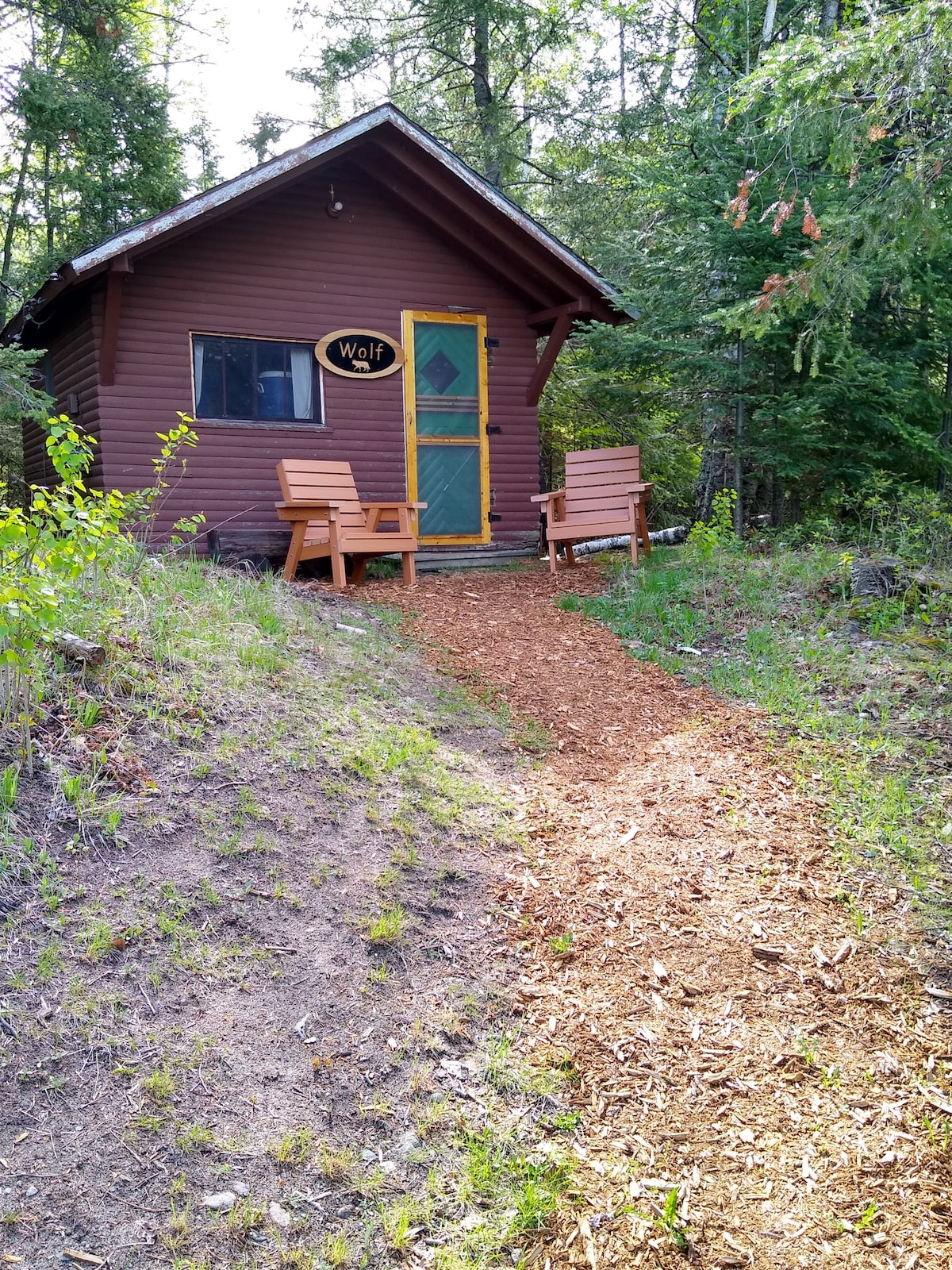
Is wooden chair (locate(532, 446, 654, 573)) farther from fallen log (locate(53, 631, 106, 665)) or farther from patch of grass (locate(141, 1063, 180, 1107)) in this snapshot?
patch of grass (locate(141, 1063, 180, 1107))

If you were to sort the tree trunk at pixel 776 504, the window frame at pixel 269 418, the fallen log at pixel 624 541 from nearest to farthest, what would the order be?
1. the window frame at pixel 269 418
2. the tree trunk at pixel 776 504
3. the fallen log at pixel 624 541

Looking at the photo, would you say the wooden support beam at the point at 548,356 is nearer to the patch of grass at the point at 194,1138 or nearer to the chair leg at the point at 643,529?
the chair leg at the point at 643,529

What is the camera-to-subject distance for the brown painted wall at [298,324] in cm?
839

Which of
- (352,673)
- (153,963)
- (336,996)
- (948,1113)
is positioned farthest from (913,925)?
(352,673)

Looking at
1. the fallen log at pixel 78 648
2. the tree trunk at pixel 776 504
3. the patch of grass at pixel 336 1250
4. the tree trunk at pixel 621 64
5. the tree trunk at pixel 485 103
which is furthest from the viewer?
the tree trunk at pixel 621 64

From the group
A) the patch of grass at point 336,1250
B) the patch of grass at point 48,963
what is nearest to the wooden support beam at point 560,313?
the patch of grass at point 48,963

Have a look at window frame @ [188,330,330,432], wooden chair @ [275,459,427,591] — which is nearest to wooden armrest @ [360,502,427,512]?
wooden chair @ [275,459,427,591]

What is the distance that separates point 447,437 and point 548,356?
130 cm

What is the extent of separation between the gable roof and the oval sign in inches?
51.7

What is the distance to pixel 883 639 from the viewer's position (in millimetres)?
5777

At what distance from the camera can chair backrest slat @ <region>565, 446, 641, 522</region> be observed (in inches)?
338

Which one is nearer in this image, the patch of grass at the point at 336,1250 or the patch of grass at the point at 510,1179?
the patch of grass at the point at 336,1250

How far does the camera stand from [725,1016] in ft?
9.82

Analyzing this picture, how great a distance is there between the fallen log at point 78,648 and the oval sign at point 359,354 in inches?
228
